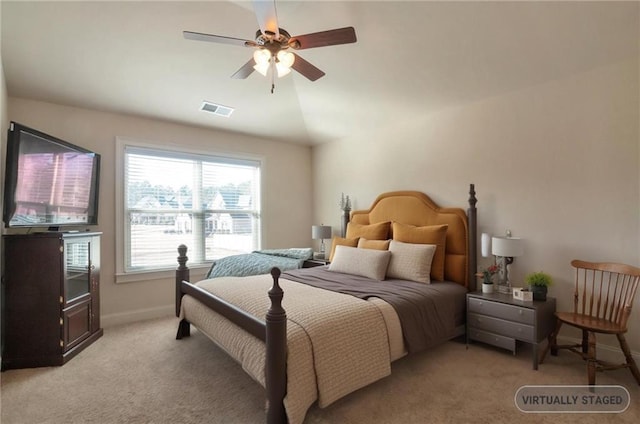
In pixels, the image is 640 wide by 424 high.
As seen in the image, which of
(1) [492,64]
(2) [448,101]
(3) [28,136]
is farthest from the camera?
(2) [448,101]

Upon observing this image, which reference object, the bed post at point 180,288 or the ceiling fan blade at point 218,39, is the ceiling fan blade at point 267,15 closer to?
the ceiling fan blade at point 218,39

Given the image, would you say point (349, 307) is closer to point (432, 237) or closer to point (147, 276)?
point (432, 237)

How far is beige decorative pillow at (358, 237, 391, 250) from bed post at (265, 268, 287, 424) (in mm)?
2117

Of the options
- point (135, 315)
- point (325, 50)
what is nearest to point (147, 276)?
point (135, 315)

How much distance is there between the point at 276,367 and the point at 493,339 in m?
2.17

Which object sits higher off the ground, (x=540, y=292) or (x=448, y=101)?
(x=448, y=101)

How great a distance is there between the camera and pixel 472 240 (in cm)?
340

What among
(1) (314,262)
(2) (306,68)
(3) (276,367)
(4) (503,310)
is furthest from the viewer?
(1) (314,262)

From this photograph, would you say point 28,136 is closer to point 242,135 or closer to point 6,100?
point 6,100

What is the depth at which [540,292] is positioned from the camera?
9.27 ft

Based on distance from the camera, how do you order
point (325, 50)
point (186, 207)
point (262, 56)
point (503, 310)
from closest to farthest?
1. point (262, 56)
2. point (503, 310)
3. point (325, 50)
4. point (186, 207)

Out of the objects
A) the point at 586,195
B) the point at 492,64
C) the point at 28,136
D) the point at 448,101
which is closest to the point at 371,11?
the point at 492,64

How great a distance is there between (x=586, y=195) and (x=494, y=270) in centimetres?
102

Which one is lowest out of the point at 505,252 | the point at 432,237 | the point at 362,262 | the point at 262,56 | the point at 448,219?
the point at 362,262
